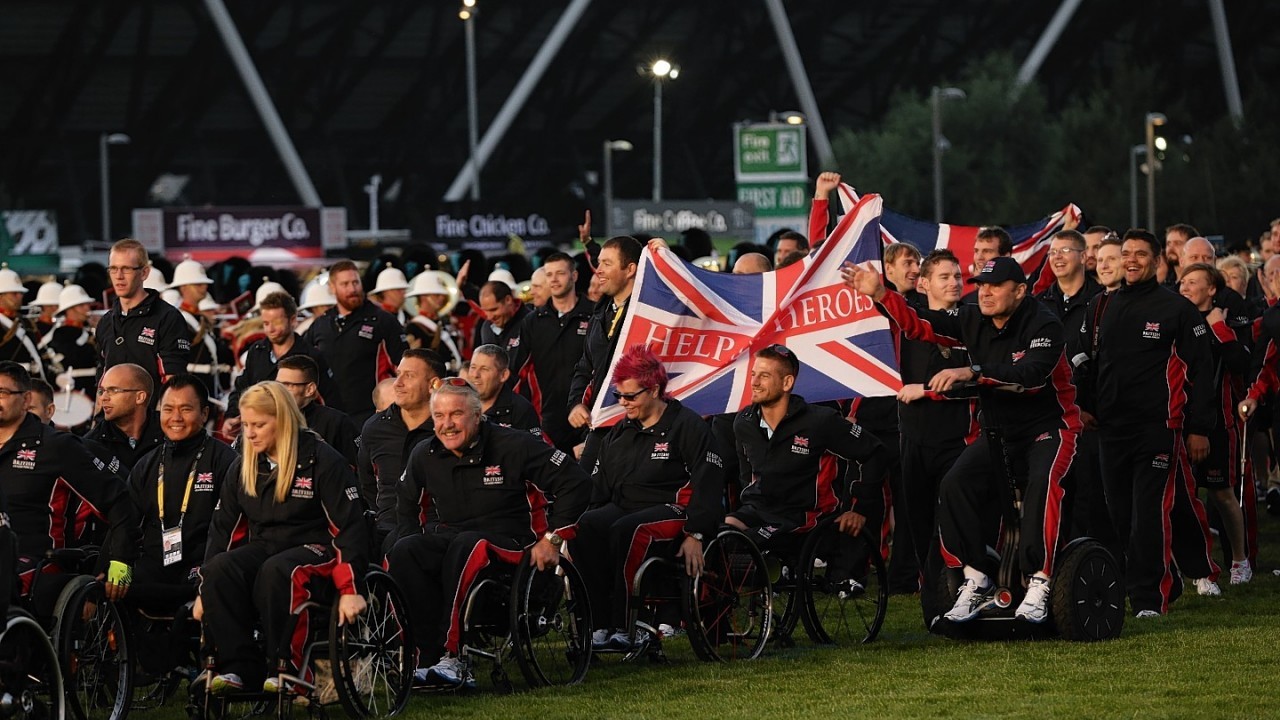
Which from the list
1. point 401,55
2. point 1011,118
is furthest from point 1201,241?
point 1011,118

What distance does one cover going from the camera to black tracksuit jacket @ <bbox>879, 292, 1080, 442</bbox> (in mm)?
10281

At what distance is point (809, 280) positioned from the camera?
12.5 m

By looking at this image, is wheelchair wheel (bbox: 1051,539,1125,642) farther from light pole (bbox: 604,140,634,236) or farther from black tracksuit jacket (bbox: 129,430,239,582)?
light pole (bbox: 604,140,634,236)

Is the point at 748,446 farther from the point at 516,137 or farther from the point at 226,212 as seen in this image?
the point at 516,137

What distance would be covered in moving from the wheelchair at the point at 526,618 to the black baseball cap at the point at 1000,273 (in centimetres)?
242

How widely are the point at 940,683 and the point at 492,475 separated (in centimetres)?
213

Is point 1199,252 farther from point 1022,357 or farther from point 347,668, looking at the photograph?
point 347,668

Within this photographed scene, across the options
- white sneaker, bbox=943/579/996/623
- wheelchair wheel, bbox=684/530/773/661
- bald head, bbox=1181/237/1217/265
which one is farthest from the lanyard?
bald head, bbox=1181/237/1217/265

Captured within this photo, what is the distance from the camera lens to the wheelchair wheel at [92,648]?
8.65 m

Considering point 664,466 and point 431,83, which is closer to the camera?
point 664,466

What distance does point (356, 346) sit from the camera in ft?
47.4

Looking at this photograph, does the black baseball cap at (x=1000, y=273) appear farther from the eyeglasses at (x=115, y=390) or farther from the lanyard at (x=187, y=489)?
the eyeglasses at (x=115, y=390)

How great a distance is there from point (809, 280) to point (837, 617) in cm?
207

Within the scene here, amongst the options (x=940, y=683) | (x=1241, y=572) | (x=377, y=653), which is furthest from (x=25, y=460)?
(x=1241, y=572)
